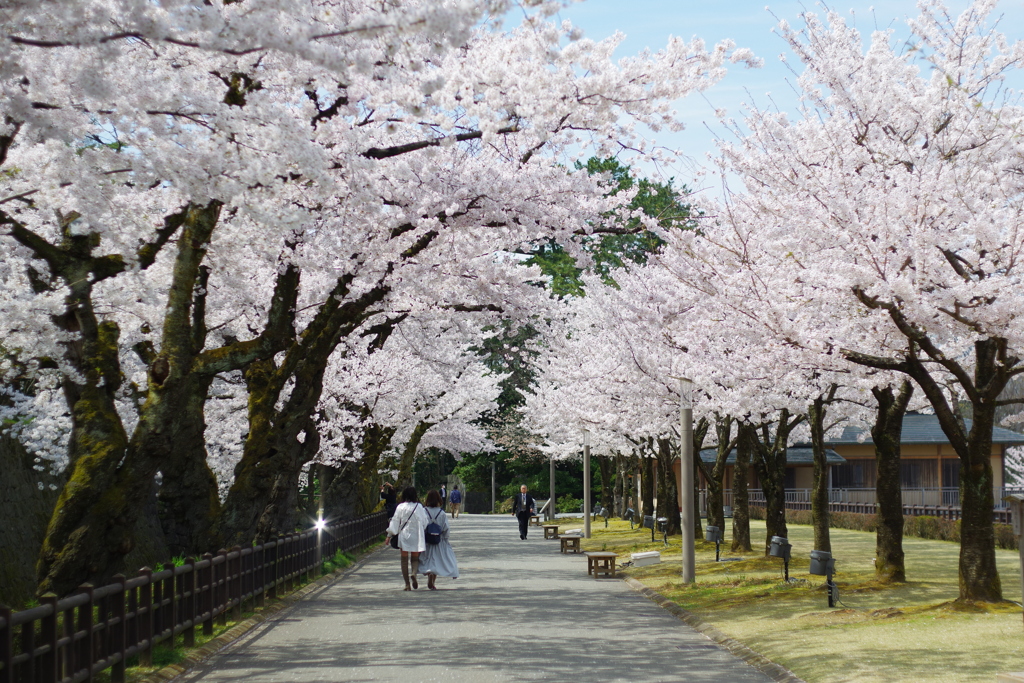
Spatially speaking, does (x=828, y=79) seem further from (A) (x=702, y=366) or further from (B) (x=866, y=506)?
(B) (x=866, y=506)

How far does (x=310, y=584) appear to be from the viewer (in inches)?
782

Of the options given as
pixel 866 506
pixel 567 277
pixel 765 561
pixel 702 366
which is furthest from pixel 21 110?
pixel 567 277

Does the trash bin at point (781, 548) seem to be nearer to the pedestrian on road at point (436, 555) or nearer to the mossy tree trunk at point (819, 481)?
the mossy tree trunk at point (819, 481)

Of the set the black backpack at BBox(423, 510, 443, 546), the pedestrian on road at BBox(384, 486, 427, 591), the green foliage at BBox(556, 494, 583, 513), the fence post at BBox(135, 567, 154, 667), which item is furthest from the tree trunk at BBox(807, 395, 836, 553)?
the green foliage at BBox(556, 494, 583, 513)

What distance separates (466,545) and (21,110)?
2706 centimetres

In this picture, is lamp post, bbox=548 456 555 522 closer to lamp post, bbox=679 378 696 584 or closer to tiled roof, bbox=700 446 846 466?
tiled roof, bbox=700 446 846 466

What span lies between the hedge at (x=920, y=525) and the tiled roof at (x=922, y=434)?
3763 millimetres

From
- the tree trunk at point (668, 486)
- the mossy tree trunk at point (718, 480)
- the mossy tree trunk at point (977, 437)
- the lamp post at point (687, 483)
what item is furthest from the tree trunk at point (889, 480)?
the tree trunk at point (668, 486)

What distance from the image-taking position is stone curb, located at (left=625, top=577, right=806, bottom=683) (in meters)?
9.63

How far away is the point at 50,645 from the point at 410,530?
36.4 feet

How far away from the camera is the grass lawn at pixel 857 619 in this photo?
31.6 feet

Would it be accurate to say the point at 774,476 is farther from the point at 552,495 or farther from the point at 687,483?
the point at 552,495

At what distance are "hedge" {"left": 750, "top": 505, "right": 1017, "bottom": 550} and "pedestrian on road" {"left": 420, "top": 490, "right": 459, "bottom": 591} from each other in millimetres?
12234

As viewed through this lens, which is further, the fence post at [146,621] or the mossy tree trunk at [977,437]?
the mossy tree trunk at [977,437]
